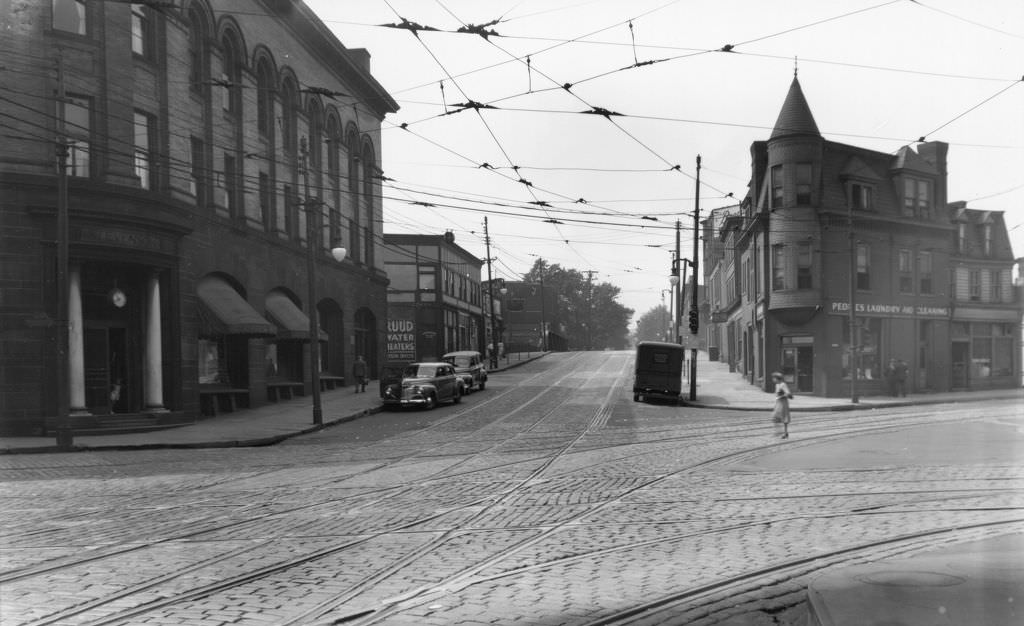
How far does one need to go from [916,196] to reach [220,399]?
31.1m

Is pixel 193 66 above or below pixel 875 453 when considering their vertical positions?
above

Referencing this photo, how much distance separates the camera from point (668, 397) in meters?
32.3

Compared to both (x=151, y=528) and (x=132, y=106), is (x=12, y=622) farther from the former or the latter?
(x=132, y=106)

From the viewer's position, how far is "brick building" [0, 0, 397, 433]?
68.6ft

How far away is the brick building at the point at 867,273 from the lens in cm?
3550

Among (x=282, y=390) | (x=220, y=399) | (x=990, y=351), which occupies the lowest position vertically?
(x=282, y=390)

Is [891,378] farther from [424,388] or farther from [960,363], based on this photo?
[424,388]

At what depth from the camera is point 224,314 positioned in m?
26.4

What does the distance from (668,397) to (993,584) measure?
26217 millimetres

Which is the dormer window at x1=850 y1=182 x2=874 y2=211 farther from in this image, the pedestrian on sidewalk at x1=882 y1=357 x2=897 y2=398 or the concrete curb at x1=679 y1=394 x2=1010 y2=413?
the concrete curb at x1=679 y1=394 x2=1010 y2=413

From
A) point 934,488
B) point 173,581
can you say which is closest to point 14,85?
point 173,581

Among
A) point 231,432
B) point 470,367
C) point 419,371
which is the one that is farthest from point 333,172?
point 231,432

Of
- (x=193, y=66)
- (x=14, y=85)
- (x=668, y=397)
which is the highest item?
(x=193, y=66)

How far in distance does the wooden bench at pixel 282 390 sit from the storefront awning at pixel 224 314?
489 cm
